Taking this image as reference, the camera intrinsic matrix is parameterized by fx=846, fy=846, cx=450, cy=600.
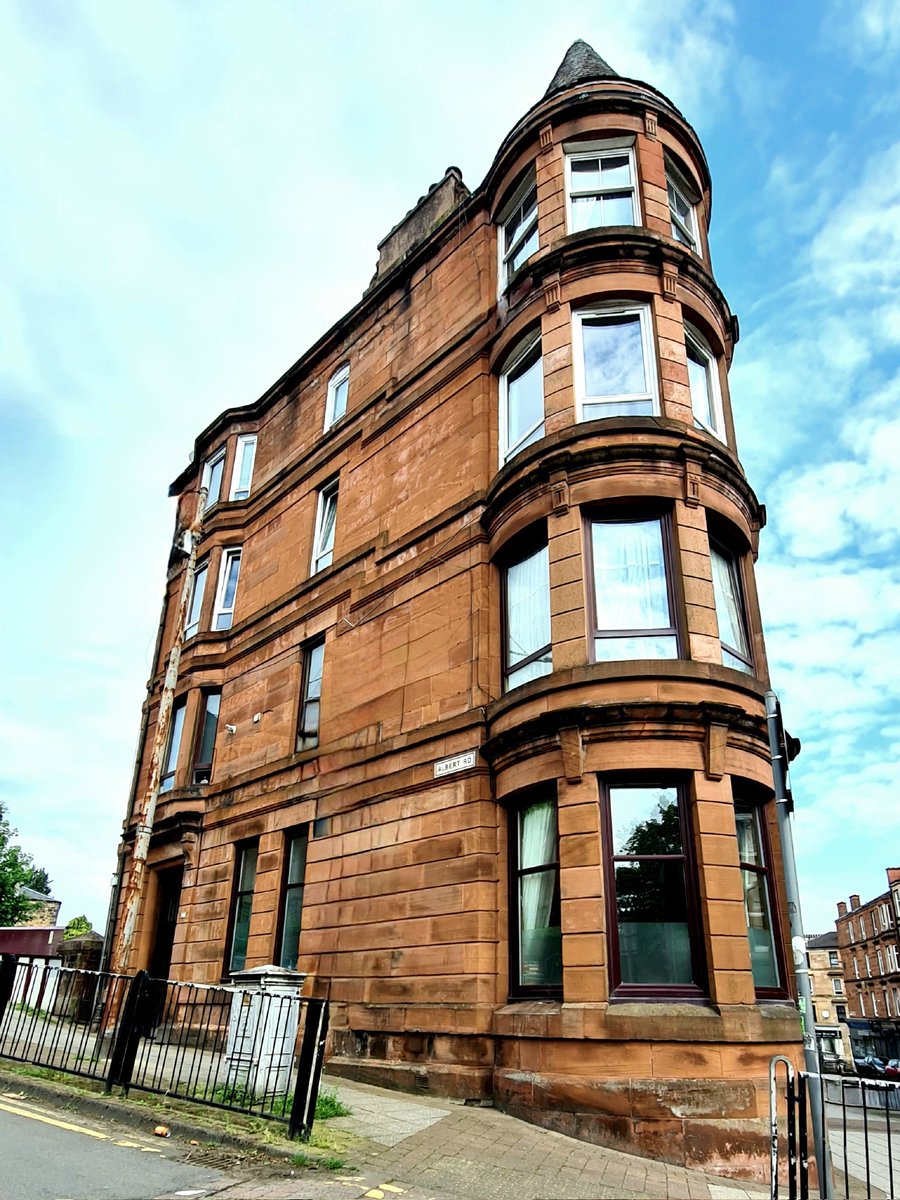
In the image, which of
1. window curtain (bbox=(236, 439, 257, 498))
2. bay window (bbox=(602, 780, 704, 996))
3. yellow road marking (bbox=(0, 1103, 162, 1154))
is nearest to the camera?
yellow road marking (bbox=(0, 1103, 162, 1154))

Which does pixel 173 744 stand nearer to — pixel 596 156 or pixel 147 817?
pixel 147 817

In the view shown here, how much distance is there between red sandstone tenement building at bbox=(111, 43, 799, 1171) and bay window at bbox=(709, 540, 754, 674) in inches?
3.2

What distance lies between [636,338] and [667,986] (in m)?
9.37

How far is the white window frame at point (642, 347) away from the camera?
1273 centimetres

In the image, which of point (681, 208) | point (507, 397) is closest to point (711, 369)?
point (507, 397)

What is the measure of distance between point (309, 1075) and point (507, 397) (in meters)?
10.9

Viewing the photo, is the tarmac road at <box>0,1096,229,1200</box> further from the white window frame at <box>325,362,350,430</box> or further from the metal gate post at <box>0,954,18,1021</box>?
the white window frame at <box>325,362,350,430</box>

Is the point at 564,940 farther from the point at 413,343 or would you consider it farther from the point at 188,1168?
the point at 413,343

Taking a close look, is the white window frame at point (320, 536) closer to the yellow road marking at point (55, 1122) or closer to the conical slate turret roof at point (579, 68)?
the conical slate turret roof at point (579, 68)

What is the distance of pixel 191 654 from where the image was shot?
20609 mm

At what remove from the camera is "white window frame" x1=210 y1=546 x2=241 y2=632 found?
20.9 m

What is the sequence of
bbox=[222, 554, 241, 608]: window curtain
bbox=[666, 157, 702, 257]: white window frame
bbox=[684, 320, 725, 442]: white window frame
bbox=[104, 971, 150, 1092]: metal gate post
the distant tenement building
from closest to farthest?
bbox=[104, 971, 150, 1092]: metal gate post
bbox=[684, 320, 725, 442]: white window frame
bbox=[666, 157, 702, 257]: white window frame
bbox=[222, 554, 241, 608]: window curtain
the distant tenement building

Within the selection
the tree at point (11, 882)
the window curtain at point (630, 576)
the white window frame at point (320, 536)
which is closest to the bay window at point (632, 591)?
the window curtain at point (630, 576)

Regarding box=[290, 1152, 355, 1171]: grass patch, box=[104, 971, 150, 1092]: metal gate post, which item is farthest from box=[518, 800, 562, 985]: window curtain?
box=[104, 971, 150, 1092]: metal gate post
